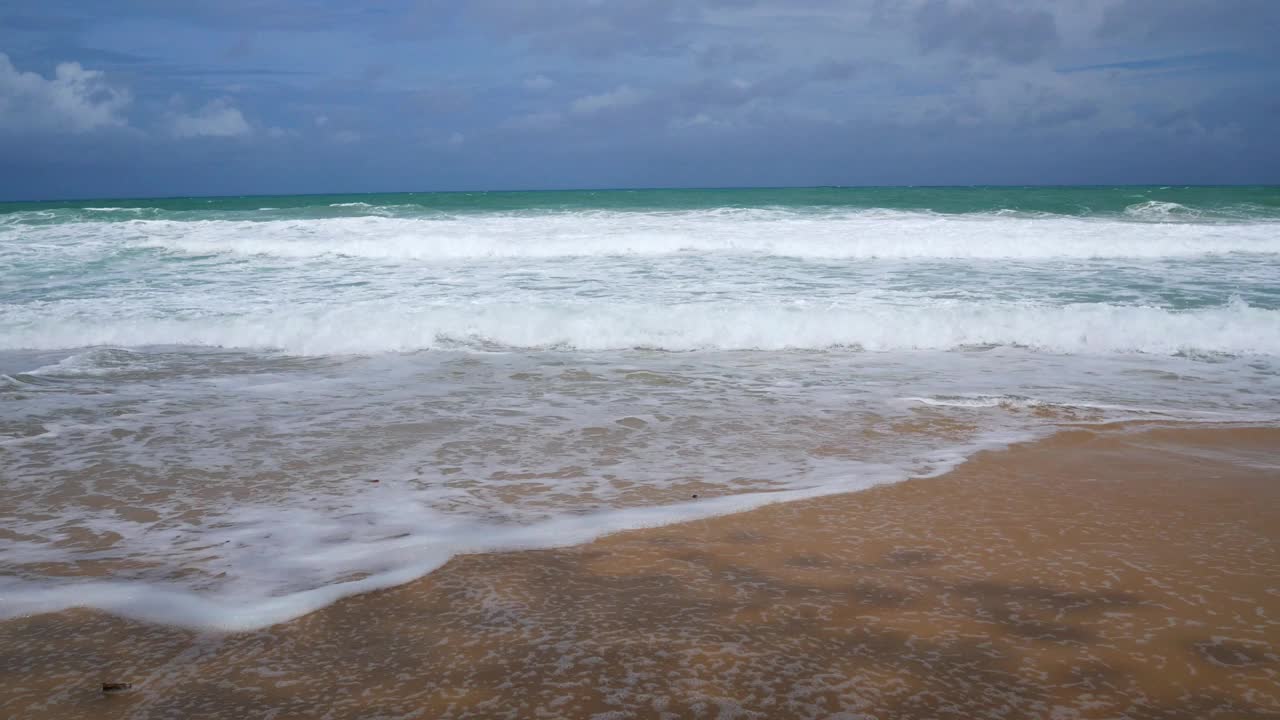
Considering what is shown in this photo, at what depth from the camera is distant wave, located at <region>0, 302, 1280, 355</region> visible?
341 inches

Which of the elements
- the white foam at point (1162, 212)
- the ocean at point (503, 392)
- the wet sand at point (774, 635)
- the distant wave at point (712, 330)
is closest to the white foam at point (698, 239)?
the ocean at point (503, 392)

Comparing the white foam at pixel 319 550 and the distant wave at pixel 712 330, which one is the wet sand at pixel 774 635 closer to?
the white foam at pixel 319 550

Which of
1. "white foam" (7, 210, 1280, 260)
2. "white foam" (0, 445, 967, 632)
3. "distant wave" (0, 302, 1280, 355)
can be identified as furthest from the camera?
"white foam" (7, 210, 1280, 260)

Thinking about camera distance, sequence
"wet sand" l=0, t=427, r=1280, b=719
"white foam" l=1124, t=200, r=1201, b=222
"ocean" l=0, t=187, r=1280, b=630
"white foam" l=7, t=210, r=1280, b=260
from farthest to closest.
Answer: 1. "white foam" l=1124, t=200, r=1201, b=222
2. "white foam" l=7, t=210, r=1280, b=260
3. "ocean" l=0, t=187, r=1280, b=630
4. "wet sand" l=0, t=427, r=1280, b=719

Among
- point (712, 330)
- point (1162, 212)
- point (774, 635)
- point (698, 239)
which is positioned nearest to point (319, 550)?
point (774, 635)

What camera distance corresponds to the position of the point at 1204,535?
3.57 meters

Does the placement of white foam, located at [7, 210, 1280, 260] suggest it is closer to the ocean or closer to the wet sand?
the ocean

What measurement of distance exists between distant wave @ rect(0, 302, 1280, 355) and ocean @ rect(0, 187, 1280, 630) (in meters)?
0.04

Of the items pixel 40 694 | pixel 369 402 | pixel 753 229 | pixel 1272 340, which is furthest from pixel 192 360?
pixel 753 229

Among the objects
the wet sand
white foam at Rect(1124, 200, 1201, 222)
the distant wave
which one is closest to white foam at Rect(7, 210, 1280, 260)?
white foam at Rect(1124, 200, 1201, 222)

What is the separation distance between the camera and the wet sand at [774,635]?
2363 millimetres

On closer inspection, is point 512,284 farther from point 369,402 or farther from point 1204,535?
point 1204,535

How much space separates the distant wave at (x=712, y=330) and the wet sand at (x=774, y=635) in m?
5.11

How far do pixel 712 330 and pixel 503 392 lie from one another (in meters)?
3.20
